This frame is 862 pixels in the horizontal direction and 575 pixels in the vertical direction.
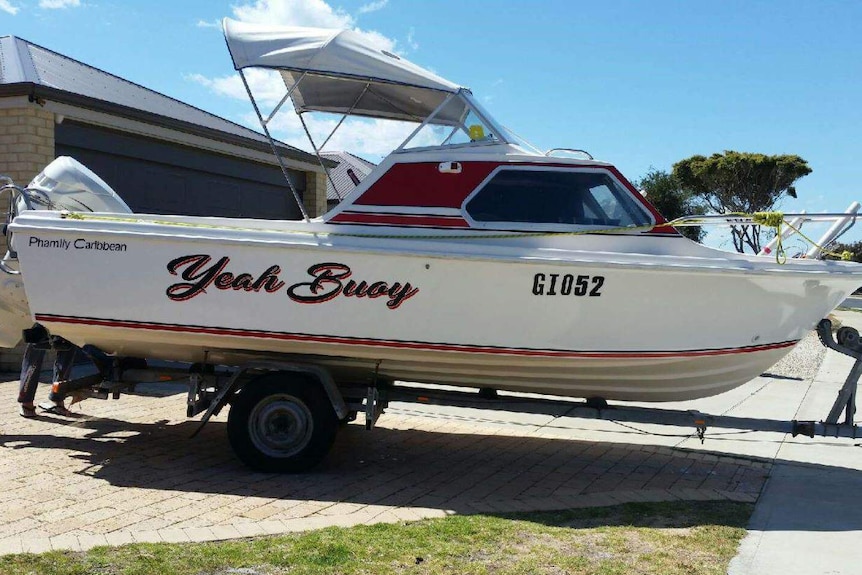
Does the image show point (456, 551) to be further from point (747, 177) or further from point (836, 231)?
point (747, 177)

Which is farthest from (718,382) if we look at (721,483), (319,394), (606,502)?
(319,394)

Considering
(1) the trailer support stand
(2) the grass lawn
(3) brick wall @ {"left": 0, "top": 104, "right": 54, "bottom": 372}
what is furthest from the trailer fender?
(3) brick wall @ {"left": 0, "top": 104, "right": 54, "bottom": 372}

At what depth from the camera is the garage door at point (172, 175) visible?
1027cm

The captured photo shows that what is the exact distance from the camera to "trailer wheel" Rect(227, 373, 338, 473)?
5.95 m

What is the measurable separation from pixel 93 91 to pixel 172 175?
1.54 meters

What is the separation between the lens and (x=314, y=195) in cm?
1510

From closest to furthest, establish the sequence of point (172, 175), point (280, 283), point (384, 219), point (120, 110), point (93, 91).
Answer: point (280, 283), point (384, 219), point (120, 110), point (93, 91), point (172, 175)

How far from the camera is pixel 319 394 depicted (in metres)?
5.99

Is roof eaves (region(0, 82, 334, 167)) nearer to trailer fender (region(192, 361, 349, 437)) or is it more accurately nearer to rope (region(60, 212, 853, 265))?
rope (region(60, 212, 853, 265))

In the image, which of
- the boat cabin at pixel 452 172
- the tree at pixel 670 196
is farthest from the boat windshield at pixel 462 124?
the tree at pixel 670 196

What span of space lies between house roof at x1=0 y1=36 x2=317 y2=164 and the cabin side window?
6.18 meters

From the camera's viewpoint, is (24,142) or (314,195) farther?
(314,195)

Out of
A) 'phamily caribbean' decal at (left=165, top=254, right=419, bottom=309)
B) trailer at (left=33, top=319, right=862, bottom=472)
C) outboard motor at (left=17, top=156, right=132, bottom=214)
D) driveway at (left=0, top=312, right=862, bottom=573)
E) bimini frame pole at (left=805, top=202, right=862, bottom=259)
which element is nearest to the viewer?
driveway at (left=0, top=312, right=862, bottom=573)

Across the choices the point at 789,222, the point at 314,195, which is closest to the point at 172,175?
the point at 314,195
